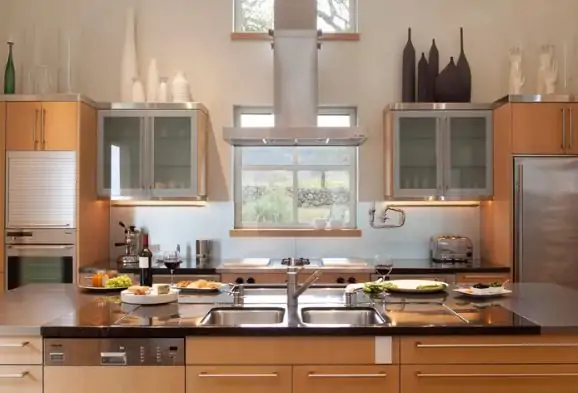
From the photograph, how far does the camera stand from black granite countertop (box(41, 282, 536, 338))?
243cm

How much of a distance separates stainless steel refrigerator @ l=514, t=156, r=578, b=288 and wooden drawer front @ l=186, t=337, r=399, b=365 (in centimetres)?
248

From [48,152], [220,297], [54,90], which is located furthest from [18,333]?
[54,90]

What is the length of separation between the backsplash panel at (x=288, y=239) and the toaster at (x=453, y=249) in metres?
0.26

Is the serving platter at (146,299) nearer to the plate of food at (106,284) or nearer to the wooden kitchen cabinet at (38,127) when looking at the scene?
the plate of food at (106,284)

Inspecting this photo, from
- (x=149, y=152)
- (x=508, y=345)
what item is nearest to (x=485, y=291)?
(x=508, y=345)

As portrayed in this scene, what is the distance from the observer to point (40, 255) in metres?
4.66

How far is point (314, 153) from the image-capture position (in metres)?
5.46

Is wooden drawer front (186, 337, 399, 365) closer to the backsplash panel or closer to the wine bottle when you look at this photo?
the wine bottle

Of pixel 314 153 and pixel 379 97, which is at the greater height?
pixel 379 97

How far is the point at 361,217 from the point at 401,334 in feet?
9.59

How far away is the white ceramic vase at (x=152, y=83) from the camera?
5168 millimetres

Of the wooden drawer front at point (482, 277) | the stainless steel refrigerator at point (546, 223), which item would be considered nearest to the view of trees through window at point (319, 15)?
the stainless steel refrigerator at point (546, 223)

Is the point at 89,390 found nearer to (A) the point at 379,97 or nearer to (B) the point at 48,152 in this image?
(B) the point at 48,152

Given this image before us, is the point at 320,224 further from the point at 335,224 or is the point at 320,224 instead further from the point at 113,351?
the point at 113,351
